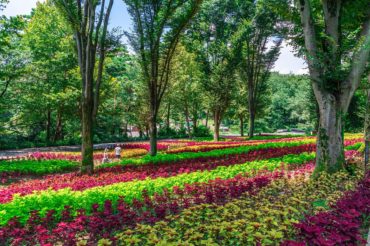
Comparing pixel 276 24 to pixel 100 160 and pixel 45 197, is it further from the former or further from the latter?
pixel 45 197

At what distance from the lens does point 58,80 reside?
27844 millimetres

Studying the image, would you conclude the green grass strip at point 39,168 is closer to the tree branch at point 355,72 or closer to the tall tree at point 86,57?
the tall tree at point 86,57

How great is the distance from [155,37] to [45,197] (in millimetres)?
11262

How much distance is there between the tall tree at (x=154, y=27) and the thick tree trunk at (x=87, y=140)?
16.3 feet

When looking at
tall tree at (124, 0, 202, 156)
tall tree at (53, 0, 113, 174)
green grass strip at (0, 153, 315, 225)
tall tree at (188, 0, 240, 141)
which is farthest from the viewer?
tall tree at (188, 0, 240, 141)

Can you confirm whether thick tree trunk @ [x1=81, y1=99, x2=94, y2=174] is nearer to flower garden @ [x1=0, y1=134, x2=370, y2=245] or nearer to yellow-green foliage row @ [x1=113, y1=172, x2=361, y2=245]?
flower garden @ [x1=0, y1=134, x2=370, y2=245]

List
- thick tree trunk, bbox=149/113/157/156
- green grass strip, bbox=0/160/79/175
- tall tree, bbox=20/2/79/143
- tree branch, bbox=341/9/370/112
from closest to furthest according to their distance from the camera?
tree branch, bbox=341/9/370/112 < green grass strip, bbox=0/160/79/175 < thick tree trunk, bbox=149/113/157/156 < tall tree, bbox=20/2/79/143

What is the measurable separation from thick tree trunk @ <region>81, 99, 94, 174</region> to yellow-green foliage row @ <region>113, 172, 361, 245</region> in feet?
21.9

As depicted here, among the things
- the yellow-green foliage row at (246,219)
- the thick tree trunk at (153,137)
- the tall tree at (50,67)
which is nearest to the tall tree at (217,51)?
the tall tree at (50,67)

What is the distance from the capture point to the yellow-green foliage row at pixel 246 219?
3911 millimetres

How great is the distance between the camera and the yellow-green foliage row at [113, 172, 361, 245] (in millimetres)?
3911

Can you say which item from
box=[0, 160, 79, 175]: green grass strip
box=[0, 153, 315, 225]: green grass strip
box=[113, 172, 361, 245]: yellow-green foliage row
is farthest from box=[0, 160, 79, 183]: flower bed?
box=[113, 172, 361, 245]: yellow-green foliage row

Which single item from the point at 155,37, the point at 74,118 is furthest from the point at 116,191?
the point at 74,118

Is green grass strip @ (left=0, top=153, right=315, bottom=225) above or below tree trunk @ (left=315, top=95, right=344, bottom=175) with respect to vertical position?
below
